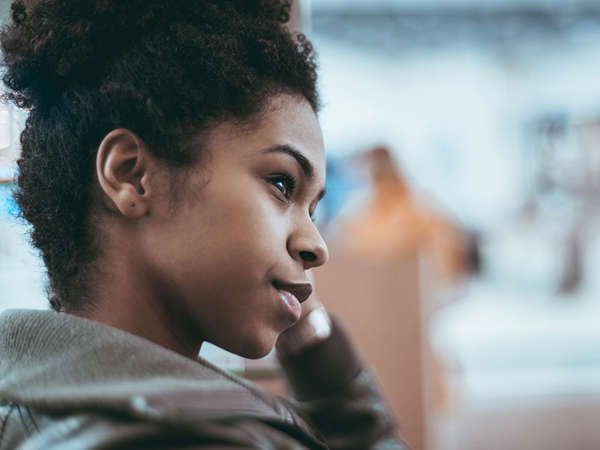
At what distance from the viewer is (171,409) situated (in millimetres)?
431

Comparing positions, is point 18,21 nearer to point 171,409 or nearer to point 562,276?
point 171,409

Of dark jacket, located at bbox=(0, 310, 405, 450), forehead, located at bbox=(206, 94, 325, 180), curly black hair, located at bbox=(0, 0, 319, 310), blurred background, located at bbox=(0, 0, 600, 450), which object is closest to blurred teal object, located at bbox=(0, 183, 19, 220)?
curly black hair, located at bbox=(0, 0, 319, 310)

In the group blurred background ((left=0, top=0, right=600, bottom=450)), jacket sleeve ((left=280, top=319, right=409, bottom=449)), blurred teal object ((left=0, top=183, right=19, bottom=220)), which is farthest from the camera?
blurred background ((left=0, top=0, right=600, bottom=450))

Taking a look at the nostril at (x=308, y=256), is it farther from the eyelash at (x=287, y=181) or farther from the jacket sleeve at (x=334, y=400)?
the jacket sleeve at (x=334, y=400)

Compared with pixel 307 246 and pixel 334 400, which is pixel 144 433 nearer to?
pixel 307 246

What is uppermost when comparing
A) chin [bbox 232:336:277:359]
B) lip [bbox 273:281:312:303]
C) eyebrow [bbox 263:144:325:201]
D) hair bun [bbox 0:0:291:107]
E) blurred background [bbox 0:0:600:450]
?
blurred background [bbox 0:0:600:450]

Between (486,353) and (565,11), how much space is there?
2583mm

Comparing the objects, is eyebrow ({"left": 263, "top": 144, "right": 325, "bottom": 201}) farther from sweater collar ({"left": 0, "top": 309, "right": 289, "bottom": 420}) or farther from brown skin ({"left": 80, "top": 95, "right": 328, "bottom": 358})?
sweater collar ({"left": 0, "top": 309, "right": 289, "bottom": 420})

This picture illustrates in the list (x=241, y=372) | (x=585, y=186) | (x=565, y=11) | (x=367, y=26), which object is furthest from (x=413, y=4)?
(x=241, y=372)

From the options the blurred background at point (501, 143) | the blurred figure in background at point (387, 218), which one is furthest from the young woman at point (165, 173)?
the blurred background at point (501, 143)

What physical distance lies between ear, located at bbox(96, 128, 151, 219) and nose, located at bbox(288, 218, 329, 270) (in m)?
0.16

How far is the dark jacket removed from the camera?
0.43 m

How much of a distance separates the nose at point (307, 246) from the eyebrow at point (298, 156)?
0.05 m

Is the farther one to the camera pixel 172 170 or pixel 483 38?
pixel 483 38
